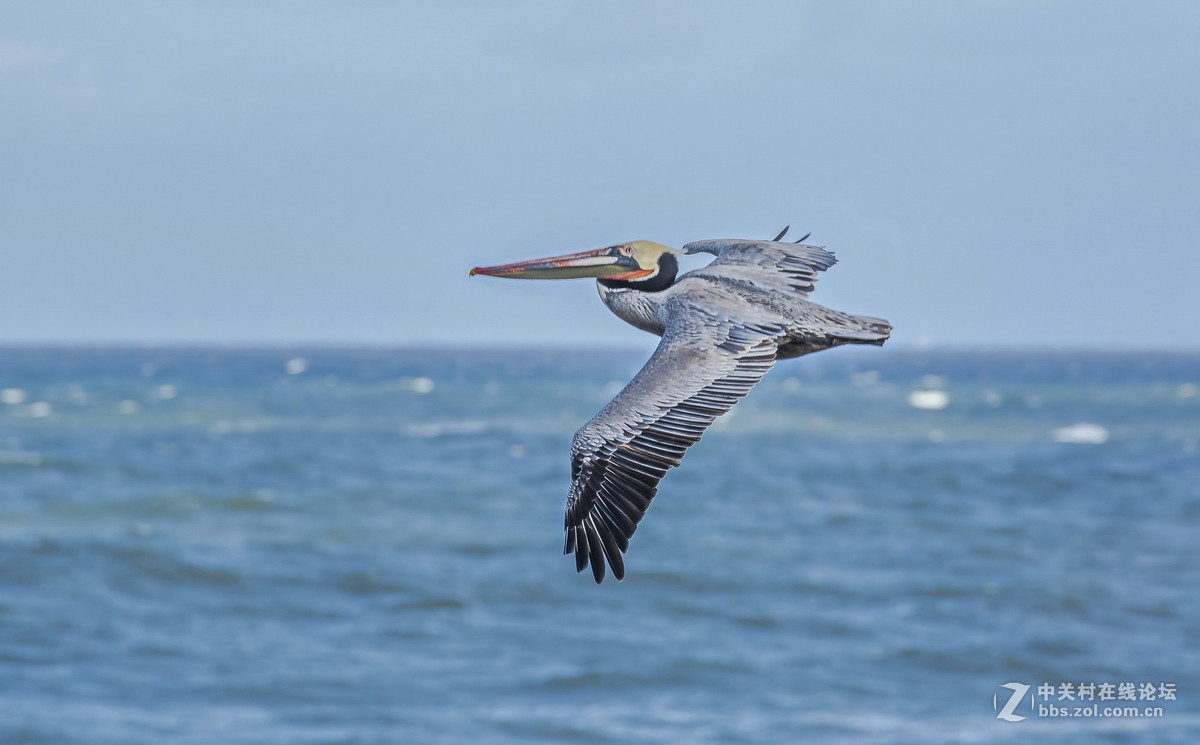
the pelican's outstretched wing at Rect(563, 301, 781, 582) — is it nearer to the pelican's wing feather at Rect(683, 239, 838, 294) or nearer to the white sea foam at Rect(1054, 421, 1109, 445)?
the pelican's wing feather at Rect(683, 239, 838, 294)

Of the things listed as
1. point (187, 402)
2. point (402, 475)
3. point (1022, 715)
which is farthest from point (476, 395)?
point (1022, 715)

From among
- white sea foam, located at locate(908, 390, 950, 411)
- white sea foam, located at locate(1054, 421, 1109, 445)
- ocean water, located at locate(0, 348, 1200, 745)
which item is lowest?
ocean water, located at locate(0, 348, 1200, 745)

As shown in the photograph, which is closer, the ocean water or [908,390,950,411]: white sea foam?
the ocean water

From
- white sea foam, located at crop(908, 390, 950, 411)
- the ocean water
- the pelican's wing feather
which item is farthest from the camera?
white sea foam, located at crop(908, 390, 950, 411)

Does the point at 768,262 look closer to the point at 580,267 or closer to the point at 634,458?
the point at 580,267

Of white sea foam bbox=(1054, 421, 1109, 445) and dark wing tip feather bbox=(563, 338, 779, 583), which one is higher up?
white sea foam bbox=(1054, 421, 1109, 445)

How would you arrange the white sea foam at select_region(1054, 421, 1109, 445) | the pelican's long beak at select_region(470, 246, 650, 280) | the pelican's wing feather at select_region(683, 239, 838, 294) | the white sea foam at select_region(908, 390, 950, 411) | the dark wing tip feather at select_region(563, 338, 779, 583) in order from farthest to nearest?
1. the white sea foam at select_region(908, 390, 950, 411)
2. the white sea foam at select_region(1054, 421, 1109, 445)
3. the pelican's wing feather at select_region(683, 239, 838, 294)
4. the pelican's long beak at select_region(470, 246, 650, 280)
5. the dark wing tip feather at select_region(563, 338, 779, 583)

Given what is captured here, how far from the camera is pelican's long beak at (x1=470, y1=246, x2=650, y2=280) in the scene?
5559mm

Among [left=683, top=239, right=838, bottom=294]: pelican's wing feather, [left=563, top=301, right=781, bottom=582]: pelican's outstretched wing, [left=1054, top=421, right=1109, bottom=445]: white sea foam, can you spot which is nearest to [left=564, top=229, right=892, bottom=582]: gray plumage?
[left=563, top=301, right=781, bottom=582]: pelican's outstretched wing

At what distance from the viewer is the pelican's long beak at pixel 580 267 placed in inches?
219

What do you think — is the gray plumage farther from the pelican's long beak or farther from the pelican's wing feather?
the pelican's wing feather

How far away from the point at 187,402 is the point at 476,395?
19389mm

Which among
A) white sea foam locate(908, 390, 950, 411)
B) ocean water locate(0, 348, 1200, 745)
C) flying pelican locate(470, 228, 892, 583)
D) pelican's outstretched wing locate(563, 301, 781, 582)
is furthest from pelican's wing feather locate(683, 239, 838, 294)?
white sea foam locate(908, 390, 950, 411)

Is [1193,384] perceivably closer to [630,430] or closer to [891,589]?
[891,589]
